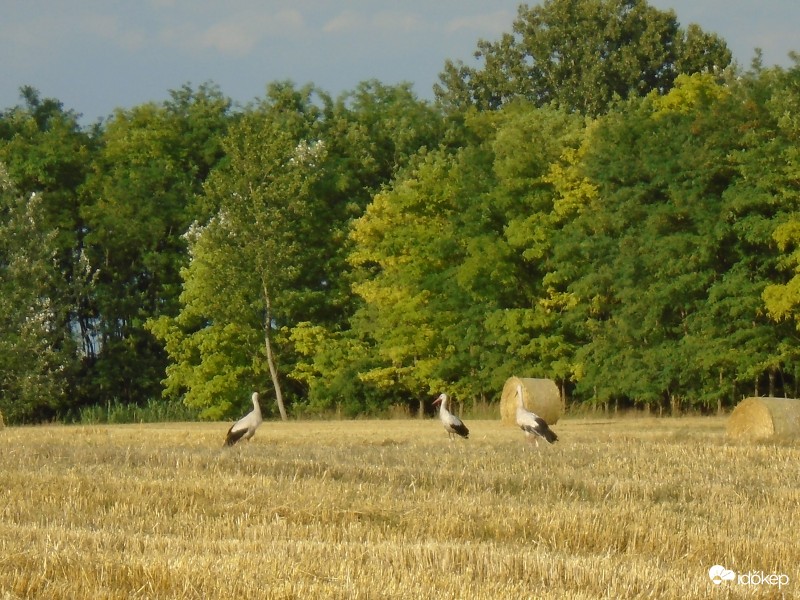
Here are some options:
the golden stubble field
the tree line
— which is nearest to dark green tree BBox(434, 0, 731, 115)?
the tree line

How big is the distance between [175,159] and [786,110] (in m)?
32.3

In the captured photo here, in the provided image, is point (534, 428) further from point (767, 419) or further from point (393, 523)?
point (393, 523)

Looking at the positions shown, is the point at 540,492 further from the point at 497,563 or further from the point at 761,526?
the point at 497,563

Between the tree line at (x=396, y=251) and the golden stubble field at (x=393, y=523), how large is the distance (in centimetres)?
2294

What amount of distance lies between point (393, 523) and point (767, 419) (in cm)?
1625

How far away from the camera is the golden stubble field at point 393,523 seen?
32.3 ft

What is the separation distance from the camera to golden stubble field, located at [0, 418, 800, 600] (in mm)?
9836

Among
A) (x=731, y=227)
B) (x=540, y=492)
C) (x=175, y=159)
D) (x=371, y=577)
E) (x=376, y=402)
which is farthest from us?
(x=175, y=159)

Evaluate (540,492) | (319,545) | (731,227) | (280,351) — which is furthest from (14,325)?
(319,545)

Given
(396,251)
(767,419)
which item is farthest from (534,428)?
(396,251)

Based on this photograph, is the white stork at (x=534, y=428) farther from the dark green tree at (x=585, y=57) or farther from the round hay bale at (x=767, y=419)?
the dark green tree at (x=585, y=57)

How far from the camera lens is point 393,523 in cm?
1335

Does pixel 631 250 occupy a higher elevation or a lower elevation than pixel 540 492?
higher

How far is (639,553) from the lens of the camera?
12.2 meters
